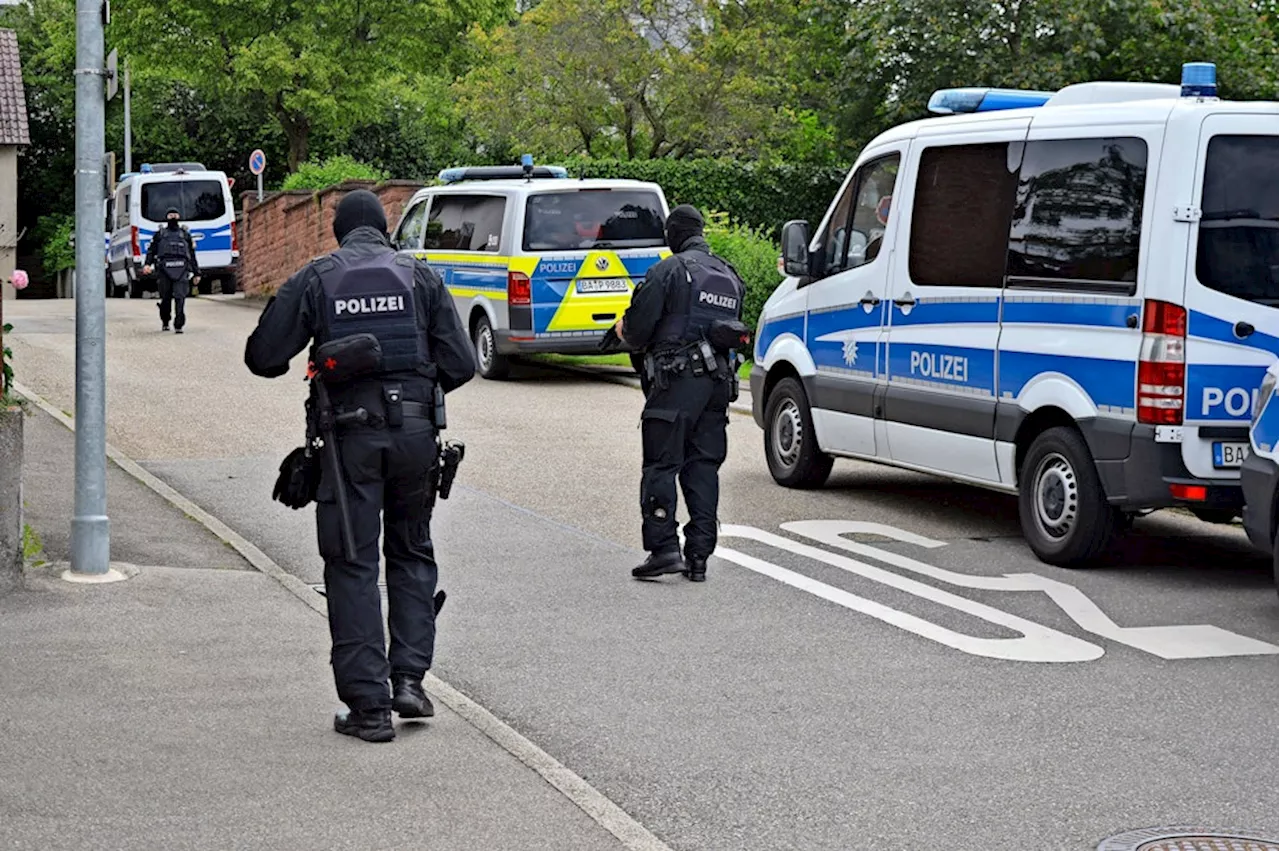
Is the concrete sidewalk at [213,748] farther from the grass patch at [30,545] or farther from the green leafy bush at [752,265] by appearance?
the green leafy bush at [752,265]

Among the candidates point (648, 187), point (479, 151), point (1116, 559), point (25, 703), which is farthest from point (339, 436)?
point (479, 151)

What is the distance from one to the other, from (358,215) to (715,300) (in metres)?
3.13

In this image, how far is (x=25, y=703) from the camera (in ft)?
21.0

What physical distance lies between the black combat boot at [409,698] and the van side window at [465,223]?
12949 mm

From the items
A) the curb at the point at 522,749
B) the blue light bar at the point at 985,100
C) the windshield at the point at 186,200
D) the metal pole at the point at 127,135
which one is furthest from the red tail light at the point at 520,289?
the metal pole at the point at 127,135

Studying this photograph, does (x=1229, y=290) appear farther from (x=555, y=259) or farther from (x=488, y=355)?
(x=488, y=355)

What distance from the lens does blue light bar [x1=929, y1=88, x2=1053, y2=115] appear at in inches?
427

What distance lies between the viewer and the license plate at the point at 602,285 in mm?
18797

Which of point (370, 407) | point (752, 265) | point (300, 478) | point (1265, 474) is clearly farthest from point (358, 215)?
point (752, 265)

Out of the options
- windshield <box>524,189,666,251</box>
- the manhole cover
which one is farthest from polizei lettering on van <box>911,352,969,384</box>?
windshield <box>524,189,666,251</box>

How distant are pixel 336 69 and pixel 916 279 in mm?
34609

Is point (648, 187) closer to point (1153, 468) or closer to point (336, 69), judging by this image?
point (1153, 468)

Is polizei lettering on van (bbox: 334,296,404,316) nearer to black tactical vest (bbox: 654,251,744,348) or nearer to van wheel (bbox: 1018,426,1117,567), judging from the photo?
black tactical vest (bbox: 654,251,744,348)

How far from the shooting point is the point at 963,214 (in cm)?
1036
